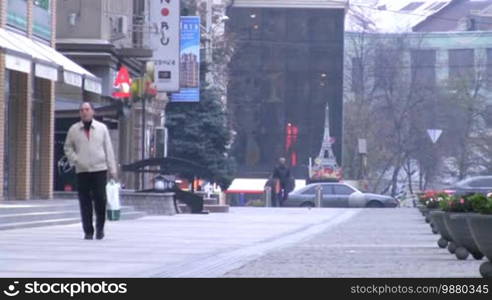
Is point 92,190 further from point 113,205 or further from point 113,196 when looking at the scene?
point 113,205

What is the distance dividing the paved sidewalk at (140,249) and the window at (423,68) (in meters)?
60.2

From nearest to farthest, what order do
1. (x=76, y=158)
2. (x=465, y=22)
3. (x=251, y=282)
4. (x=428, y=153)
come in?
(x=251, y=282) → (x=76, y=158) → (x=428, y=153) → (x=465, y=22)

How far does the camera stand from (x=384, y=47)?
A: 305 feet

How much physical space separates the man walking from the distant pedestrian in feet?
116

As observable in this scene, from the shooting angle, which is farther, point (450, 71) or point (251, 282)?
point (450, 71)

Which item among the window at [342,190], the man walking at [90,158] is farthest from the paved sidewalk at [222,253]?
the window at [342,190]

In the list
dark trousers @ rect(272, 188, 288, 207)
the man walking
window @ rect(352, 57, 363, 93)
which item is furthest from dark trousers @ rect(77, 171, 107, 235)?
window @ rect(352, 57, 363, 93)

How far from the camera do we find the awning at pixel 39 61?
29.5 meters

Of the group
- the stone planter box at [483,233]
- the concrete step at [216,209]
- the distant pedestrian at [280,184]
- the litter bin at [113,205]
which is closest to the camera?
the stone planter box at [483,233]

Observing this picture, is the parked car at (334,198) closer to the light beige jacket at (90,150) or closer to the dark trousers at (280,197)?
the dark trousers at (280,197)

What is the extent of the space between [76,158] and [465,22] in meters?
100

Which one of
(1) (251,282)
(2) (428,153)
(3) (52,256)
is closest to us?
(1) (251,282)

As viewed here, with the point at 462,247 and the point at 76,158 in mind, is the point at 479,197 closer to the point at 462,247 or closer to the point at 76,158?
the point at 462,247

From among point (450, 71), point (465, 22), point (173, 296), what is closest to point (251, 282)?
point (173, 296)
